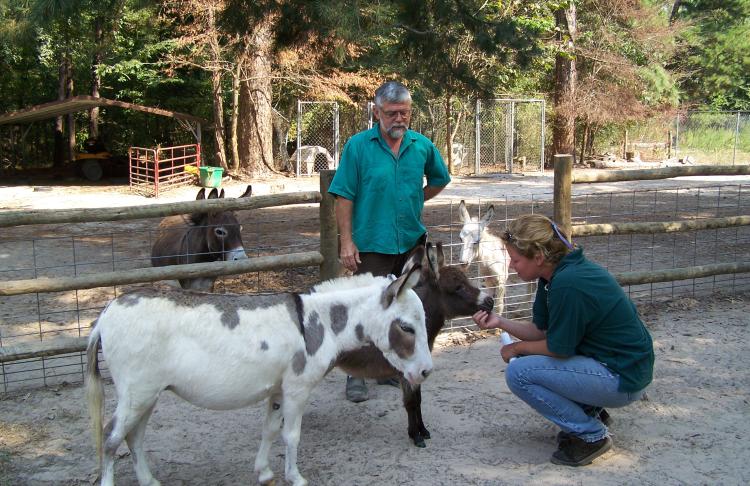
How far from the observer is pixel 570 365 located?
155 inches

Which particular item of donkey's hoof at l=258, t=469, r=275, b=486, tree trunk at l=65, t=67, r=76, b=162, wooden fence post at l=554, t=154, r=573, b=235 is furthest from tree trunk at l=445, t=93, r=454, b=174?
donkey's hoof at l=258, t=469, r=275, b=486

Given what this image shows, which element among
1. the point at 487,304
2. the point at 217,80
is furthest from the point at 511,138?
the point at 487,304

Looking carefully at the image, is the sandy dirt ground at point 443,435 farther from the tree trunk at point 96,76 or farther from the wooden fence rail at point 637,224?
the tree trunk at point 96,76

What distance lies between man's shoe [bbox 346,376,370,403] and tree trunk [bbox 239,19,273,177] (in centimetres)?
1647

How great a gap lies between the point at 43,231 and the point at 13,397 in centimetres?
852

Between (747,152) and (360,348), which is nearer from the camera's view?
(360,348)

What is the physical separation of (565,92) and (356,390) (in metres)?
21.9

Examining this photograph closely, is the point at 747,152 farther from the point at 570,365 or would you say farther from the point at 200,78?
the point at 570,365

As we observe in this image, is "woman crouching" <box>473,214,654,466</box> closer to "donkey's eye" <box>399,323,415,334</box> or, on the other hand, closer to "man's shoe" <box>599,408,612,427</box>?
"man's shoe" <box>599,408,612,427</box>

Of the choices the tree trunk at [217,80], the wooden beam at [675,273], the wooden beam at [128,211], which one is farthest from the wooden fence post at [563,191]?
the tree trunk at [217,80]

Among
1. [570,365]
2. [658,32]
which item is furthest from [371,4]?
[658,32]

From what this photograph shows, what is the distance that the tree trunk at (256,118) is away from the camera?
67.8 feet

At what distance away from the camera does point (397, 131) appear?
4629 mm

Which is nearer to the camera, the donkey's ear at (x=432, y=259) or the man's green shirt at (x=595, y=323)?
the man's green shirt at (x=595, y=323)
